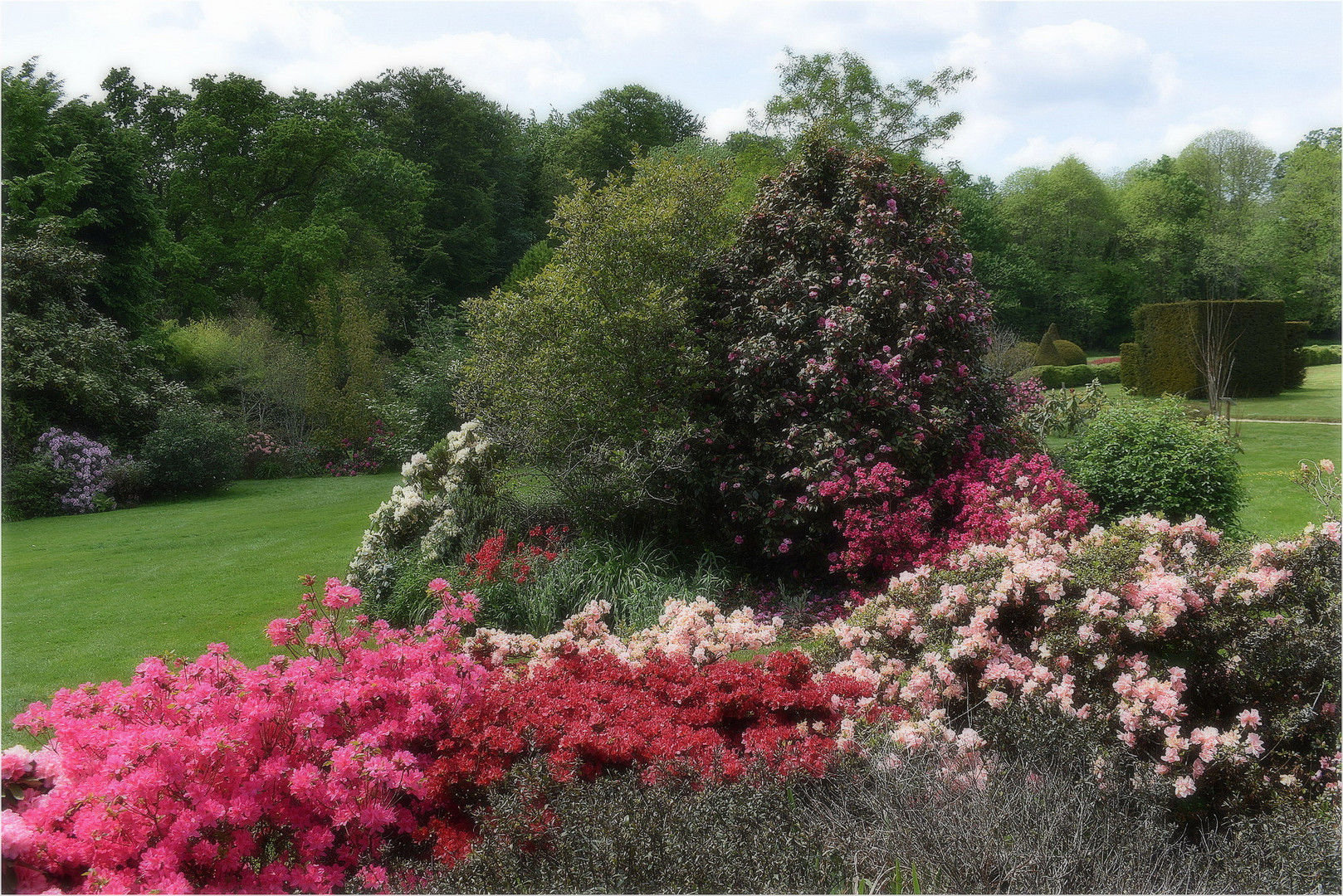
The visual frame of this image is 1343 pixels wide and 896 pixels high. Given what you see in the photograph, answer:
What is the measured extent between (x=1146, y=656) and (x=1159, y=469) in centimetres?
427

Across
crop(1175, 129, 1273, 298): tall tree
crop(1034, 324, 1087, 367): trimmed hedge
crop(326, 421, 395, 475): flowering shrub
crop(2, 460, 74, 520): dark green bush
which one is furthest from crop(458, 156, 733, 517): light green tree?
crop(1175, 129, 1273, 298): tall tree

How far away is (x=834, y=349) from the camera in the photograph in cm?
632

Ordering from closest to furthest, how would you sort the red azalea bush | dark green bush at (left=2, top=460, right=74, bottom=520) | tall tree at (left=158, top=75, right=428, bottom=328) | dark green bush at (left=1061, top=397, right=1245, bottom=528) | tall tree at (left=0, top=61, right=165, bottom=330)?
the red azalea bush
dark green bush at (left=1061, top=397, right=1245, bottom=528)
dark green bush at (left=2, top=460, right=74, bottom=520)
tall tree at (left=0, top=61, right=165, bottom=330)
tall tree at (left=158, top=75, right=428, bottom=328)

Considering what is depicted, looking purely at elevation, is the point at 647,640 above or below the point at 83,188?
below

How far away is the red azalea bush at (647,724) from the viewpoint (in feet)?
9.00

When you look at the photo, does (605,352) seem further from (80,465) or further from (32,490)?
(80,465)

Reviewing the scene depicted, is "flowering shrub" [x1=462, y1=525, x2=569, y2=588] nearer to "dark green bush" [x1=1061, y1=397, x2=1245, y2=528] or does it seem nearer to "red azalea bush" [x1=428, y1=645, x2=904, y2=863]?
"red azalea bush" [x1=428, y1=645, x2=904, y2=863]

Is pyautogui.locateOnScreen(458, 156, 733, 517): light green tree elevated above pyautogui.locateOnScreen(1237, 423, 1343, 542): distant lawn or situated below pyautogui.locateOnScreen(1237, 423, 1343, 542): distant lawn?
above

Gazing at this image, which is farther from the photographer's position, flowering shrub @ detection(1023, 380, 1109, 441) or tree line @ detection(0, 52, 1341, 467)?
tree line @ detection(0, 52, 1341, 467)

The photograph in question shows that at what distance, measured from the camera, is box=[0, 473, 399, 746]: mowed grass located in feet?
18.6

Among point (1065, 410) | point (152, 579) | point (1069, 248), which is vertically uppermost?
point (1069, 248)

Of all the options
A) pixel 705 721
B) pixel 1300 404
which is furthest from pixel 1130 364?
pixel 705 721

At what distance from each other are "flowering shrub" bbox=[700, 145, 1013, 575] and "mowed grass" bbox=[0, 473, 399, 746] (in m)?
3.65

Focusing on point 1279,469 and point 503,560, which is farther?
point 1279,469
